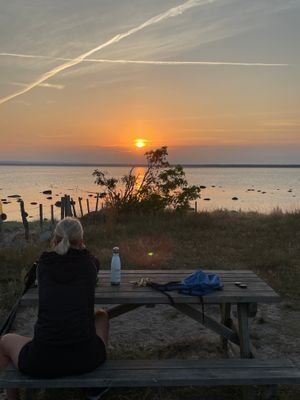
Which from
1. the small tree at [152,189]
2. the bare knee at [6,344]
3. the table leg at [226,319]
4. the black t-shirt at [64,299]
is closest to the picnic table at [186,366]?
the bare knee at [6,344]

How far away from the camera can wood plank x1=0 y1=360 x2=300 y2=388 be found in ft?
10.3

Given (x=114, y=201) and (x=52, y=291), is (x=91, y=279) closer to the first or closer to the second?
(x=52, y=291)

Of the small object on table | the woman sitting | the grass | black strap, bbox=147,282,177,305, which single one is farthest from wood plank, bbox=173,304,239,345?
the woman sitting

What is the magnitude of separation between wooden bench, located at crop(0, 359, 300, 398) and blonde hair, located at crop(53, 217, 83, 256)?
924mm

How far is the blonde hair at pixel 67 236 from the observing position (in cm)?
327

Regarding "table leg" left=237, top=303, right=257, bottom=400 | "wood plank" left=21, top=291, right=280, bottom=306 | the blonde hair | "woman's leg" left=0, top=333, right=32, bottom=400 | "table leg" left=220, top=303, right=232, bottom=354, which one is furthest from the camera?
"table leg" left=220, top=303, right=232, bottom=354

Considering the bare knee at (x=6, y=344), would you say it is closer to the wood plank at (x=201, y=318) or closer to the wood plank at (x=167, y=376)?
the wood plank at (x=167, y=376)

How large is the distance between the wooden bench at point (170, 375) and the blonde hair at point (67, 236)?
3.03ft

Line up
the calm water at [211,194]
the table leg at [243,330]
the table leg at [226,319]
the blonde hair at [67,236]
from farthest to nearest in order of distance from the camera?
the calm water at [211,194] → the table leg at [226,319] → the table leg at [243,330] → the blonde hair at [67,236]

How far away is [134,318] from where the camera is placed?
20.0 ft

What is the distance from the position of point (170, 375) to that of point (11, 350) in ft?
3.98

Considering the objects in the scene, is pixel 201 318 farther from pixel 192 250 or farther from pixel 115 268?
pixel 192 250

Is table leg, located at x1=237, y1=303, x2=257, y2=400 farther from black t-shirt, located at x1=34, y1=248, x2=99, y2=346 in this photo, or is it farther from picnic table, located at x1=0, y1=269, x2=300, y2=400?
black t-shirt, located at x1=34, y1=248, x2=99, y2=346

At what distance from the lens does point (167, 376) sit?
10.7 feet
